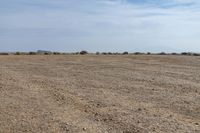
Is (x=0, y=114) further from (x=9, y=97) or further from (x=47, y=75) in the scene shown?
(x=47, y=75)

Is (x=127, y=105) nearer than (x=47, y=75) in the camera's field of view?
Yes

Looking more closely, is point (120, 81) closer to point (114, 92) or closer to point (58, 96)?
point (114, 92)

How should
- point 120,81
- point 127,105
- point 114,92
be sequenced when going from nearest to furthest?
point 127,105, point 114,92, point 120,81

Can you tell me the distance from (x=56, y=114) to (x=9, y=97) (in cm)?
292

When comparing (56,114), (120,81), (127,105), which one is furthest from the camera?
(120,81)

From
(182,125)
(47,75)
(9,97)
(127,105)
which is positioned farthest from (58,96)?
(47,75)

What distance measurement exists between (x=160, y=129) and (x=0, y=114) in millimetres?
3581

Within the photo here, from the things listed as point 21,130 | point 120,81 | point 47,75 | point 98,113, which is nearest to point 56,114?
point 98,113

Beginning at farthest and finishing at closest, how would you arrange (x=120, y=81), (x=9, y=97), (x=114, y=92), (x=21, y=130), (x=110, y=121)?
(x=120, y=81) < (x=114, y=92) < (x=9, y=97) < (x=110, y=121) < (x=21, y=130)

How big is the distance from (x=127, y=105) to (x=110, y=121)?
2047 mm

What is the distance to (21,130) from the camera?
9820 millimetres

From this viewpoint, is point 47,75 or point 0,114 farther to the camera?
point 47,75

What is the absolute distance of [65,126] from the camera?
33.2ft

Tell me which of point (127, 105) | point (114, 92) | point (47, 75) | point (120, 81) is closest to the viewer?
point (127, 105)
